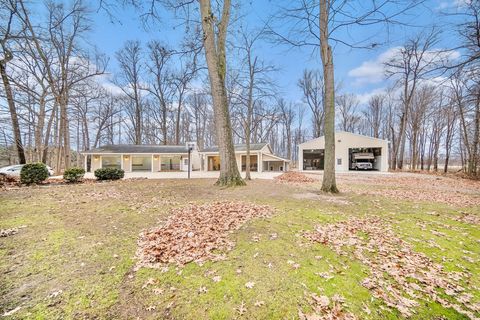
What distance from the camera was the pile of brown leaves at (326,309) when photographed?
80.0 inches

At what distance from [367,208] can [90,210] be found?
7.59 meters

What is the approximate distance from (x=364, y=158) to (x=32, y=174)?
32.1 metres

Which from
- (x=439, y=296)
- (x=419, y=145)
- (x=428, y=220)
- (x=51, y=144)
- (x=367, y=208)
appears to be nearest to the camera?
(x=439, y=296)

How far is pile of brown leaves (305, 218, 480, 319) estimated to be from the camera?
7.69 ft

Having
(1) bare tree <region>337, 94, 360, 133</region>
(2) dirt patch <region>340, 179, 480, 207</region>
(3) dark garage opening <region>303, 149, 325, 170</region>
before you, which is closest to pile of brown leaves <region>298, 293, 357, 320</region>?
(2) dirt patch <region>340, 179, 480, 207</region>

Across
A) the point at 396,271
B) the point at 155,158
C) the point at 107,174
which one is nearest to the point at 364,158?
the point at 155,158

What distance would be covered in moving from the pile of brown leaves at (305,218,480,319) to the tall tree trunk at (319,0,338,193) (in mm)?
3708

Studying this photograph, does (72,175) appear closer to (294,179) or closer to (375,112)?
(294,179)

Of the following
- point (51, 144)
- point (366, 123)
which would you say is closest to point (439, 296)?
point (51, 144)

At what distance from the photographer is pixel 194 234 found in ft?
12.4

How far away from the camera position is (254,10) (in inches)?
374

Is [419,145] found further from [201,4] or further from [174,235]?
[174,235]

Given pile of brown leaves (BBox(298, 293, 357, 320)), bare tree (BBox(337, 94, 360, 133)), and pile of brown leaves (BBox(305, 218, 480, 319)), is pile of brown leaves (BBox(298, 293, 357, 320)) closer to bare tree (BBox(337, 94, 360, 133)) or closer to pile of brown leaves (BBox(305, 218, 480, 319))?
pile of brown leaves (BBox(305, 218, 480, 319))

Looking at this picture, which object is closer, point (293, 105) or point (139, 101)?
point (139, 101)
